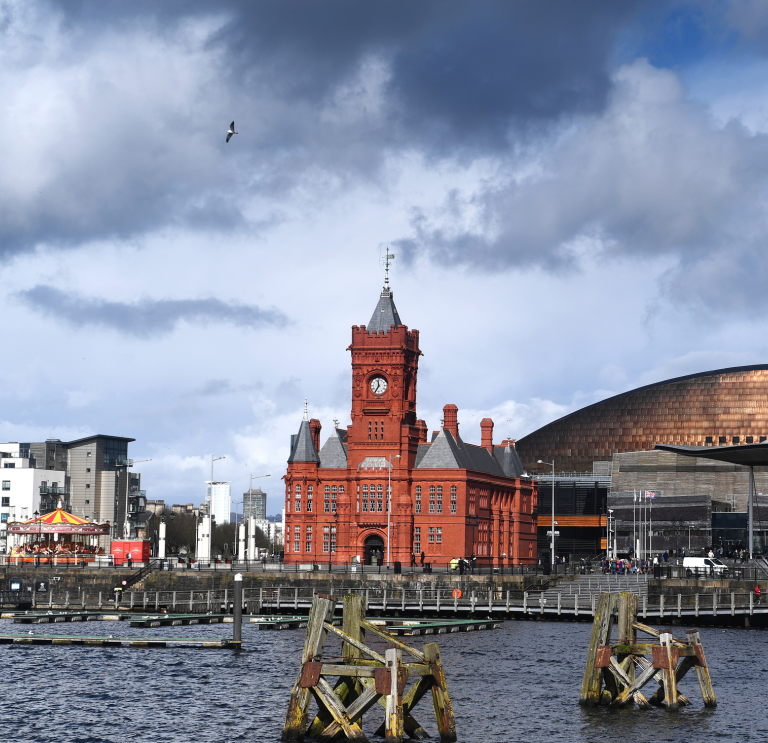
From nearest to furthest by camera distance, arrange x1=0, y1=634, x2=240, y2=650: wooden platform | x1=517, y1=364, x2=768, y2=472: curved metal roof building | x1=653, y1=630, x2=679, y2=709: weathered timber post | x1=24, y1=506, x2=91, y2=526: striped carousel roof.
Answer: x1=653, y1=630, x2=679, y2=709: weathered timber post
x1=0, y1=634, x2=240, y2=650: wooden platform
x1=24, y1=506, x2=91, y2=526: striped carousel roof
x1=517, y1=364, x2=768, y2=472: curved metal roof building

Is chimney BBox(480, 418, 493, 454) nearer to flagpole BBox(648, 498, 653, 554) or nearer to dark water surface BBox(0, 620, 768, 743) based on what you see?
flagpole BBox(648, 498, 653, 554)

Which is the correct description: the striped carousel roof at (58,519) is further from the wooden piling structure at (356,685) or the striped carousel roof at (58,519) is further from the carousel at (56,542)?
the wooden piling structure at (356,685)

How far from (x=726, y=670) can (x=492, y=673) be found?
411 inches

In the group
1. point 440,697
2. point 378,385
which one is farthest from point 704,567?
point 440,697

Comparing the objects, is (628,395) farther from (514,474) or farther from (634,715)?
(634,715)

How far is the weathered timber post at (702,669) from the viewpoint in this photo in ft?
137

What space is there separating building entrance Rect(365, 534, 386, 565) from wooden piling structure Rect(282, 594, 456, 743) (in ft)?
291

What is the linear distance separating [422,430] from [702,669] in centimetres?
8927

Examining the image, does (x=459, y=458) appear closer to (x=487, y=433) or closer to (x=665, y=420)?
(x=487, y=433)

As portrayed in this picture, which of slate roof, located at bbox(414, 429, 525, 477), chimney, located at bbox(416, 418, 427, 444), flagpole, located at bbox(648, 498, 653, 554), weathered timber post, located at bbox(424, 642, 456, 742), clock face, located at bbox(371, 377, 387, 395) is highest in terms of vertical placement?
clock face, located at bbox(371, 377, 387, 395)

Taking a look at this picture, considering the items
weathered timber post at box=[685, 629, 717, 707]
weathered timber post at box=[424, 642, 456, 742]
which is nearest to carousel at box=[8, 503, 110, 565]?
weathered timber post at box=[685, 629, 717, 707]

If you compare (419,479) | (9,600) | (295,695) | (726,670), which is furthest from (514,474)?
(295,695)

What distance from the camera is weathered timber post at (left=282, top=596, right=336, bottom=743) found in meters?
35.2

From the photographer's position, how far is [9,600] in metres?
90.8
